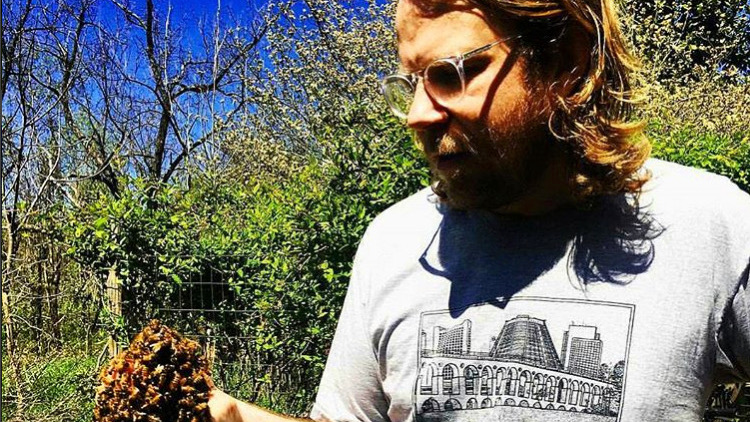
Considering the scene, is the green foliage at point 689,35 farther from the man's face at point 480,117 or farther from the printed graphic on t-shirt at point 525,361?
the printed graphic on t-shirt at point 525,361

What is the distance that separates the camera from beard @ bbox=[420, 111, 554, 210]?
4.55ft

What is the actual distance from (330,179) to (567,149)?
2.83 meters

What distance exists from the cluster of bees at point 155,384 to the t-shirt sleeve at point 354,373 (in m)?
0.31

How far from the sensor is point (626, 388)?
1304 millimetres

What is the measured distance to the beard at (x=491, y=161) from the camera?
1387mm

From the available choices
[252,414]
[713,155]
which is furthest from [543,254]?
[713,155]

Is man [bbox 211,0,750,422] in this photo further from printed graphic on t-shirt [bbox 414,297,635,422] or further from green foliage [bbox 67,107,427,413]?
green foliage [bbox 67,107,427,413]

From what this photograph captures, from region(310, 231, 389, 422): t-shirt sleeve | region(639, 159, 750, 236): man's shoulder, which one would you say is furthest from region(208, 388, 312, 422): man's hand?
region(639, 159, 750, 236): man's shoulder

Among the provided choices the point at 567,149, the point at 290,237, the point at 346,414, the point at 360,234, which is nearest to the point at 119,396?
the point at 346,414

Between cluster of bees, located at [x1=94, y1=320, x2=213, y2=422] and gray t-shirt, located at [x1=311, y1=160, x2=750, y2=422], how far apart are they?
0.34 metres

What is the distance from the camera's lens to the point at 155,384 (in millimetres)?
1277

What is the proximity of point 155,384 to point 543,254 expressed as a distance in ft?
2.36

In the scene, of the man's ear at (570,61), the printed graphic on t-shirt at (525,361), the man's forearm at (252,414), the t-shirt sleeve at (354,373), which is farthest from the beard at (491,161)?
the man's forearm at (252,414)

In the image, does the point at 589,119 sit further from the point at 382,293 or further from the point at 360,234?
the point at 360,234
